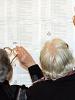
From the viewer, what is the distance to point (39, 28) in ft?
6.52

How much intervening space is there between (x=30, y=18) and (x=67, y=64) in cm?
57

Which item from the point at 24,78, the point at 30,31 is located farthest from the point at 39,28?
the point at 24,78

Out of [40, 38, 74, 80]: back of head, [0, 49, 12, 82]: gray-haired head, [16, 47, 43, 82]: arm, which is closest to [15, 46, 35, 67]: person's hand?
[16, 47, 43, 82]: arm

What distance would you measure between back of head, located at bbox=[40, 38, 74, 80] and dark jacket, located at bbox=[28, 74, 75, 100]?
0.05 meters

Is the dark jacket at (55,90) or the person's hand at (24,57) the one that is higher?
the person's hand at (24,57)

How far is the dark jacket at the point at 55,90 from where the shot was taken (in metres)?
1.44

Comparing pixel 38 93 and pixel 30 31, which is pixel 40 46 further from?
pixel 38 93

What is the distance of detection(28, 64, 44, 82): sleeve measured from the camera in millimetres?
1816

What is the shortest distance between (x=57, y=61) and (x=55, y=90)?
5.3 inches

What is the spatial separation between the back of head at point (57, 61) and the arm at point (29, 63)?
0.28 metres

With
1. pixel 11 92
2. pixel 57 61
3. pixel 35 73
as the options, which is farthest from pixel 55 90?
pixel 35 73

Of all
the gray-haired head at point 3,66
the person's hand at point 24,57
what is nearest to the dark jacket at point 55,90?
the gray-haired head at point 3,66

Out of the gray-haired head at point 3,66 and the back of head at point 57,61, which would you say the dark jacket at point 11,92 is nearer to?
the gray-haired head at point 3,66

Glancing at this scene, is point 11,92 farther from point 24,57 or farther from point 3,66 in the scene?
point 24,57
